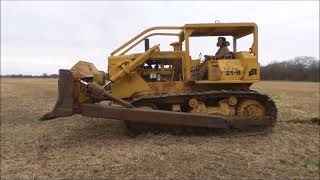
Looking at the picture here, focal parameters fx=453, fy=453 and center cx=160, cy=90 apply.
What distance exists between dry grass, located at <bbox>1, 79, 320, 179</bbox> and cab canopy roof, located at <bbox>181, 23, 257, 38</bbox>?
2.47m

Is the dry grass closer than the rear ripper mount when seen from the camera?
Yes

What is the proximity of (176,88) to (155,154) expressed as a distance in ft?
9.12

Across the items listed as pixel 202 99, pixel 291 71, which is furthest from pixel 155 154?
pixel 291 71

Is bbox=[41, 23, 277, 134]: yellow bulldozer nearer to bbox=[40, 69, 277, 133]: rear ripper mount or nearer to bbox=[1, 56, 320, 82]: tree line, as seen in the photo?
bbox=[40, 69, 277, 133]: rear ripper mount

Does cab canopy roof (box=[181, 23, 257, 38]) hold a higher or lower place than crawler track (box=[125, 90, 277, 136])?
higher

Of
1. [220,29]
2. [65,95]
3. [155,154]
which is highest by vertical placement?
[220,29]

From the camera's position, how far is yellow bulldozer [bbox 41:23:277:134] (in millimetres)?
9867

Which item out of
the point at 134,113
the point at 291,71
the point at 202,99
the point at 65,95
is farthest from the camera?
the point at 291,71

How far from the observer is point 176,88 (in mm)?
10656

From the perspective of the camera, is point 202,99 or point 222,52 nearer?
point 202,99

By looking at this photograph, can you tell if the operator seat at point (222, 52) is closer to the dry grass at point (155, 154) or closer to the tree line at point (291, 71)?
the dry grass at point (155, 154)

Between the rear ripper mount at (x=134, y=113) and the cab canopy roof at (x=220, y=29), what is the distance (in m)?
1.56

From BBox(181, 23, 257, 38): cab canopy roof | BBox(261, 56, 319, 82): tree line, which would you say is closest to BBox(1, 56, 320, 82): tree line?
BBox(261, 56, 319, 82): tree line

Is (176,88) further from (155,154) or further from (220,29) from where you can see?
(155,154)
